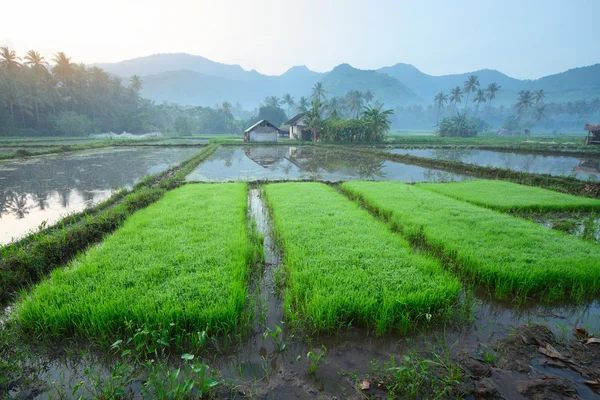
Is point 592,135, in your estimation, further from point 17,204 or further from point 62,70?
point 62,70

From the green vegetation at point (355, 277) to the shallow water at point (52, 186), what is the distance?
571cm

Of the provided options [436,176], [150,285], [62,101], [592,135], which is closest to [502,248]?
[150,285]

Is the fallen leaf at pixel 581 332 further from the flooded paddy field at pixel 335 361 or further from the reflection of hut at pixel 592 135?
the reflection of hut at pixel 592 135

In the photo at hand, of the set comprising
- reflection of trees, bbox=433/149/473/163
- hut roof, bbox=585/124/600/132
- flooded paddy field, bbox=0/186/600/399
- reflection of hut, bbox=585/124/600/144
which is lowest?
flooded paddy field, bbox=0/186/600/399

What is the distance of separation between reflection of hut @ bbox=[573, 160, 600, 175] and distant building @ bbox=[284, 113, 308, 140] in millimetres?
25415

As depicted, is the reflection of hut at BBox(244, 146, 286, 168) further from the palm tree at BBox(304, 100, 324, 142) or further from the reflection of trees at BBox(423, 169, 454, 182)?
the palm tree at BBox(304, 100, 324, 142)

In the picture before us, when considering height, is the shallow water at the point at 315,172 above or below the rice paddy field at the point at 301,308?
above

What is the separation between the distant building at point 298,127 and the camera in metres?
36.5

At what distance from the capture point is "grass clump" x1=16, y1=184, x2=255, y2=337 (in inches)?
123

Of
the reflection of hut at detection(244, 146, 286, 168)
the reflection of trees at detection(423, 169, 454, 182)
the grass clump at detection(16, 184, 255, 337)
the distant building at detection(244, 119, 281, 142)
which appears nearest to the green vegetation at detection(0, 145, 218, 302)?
the grass clump at detection(16, 184, 255, 337)

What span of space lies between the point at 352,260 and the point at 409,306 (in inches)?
47.7

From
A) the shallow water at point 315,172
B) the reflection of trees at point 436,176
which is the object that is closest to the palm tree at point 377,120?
the shallow water at point 315,172

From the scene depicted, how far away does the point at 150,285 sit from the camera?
368cm

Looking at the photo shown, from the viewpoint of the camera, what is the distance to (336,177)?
14.0 metres
